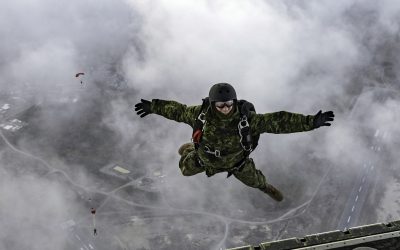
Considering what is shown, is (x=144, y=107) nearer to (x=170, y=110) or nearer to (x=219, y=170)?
(x=170, y=110)

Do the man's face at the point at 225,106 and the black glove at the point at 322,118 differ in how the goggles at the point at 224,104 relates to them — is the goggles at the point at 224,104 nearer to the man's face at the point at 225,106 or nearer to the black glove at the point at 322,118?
the man's face at the point at 225,106

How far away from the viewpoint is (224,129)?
19.3 meters

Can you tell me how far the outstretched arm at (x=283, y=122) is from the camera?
17609 millimetres

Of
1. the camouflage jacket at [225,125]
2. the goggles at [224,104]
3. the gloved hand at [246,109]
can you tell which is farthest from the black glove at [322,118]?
the goggles at [224,104]

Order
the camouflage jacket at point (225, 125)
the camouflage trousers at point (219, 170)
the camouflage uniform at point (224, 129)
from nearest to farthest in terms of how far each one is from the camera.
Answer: the camouflage jacket at point (225, 125), the camouflage uniform at point (224, 129), the camouflage trousers at point (219, 170)

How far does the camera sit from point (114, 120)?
171 metres

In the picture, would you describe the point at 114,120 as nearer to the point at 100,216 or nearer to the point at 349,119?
the point at 100,216

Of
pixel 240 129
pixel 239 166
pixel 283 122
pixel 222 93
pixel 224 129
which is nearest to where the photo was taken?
pixel 222 93

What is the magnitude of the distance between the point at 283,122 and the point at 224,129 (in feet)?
8.70

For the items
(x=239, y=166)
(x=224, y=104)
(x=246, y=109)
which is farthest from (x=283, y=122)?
(x=239, y=166)

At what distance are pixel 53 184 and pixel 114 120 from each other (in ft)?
132

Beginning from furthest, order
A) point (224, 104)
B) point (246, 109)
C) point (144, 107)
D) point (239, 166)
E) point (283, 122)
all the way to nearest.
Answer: point (239, 166), point (144, 107), point (246, 109), point (283, 122), point (224, 104)

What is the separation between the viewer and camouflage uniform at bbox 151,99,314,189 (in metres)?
18.3

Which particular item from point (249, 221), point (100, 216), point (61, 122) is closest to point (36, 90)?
point (61, 122)
